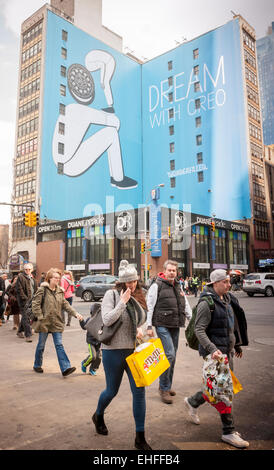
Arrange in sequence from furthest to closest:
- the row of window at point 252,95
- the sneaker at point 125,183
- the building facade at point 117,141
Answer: the sneaker at point 125,183, the row of window at point 252,95, the building facade at point 117,141

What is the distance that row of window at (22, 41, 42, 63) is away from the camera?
6205 centimetres

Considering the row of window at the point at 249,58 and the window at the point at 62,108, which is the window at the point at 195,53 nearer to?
the row of window at the point at 249,58

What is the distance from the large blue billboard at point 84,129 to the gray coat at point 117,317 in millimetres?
55583

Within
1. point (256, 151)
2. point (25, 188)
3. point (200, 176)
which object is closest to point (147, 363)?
point (200, 176)

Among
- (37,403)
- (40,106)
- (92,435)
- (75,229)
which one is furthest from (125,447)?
(40,106)

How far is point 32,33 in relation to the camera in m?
63.7

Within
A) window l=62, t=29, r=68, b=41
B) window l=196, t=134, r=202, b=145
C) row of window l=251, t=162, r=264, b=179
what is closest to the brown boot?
row of window l=251, t=162, r=264, b=179

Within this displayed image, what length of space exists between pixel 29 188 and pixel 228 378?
199ft

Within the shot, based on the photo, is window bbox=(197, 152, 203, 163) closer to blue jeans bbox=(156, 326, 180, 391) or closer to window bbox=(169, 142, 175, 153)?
window bbox=(169, 142, 175, 153)

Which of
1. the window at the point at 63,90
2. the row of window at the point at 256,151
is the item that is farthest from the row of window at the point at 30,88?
the row of window at the point at 256,151

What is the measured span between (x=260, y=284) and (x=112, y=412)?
24283 millimetres

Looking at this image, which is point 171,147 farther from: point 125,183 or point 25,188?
point 25,188

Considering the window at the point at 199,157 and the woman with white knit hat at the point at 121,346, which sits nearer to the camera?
the woman with white knit hat at the point at 121,346

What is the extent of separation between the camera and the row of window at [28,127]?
59625mm
